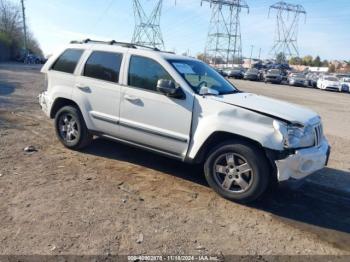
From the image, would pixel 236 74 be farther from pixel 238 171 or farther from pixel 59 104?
pixel 238 171

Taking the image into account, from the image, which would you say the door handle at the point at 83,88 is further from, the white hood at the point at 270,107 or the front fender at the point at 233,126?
the white hood at the point at 270,107

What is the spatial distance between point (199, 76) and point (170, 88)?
2.60ft

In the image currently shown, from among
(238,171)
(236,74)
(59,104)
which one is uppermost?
(236,74)

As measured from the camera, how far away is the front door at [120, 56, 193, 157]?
5.32m

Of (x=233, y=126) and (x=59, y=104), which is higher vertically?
(x=233, y=126)

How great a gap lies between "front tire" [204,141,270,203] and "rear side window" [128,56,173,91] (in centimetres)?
138

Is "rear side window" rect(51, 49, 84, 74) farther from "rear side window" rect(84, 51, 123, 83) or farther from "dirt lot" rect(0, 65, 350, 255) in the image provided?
"dirt lot" rect(0, 65, 350, 255)

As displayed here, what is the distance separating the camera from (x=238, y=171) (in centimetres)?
497

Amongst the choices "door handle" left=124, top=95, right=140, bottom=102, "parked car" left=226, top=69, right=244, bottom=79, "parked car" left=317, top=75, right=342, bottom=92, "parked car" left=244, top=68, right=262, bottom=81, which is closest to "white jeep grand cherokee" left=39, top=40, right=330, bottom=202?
"door handle" left=124, top=95, right=140, bottom=102

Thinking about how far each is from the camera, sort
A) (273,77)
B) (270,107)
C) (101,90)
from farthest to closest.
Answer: (273,77) → (101,90) → (270,107)

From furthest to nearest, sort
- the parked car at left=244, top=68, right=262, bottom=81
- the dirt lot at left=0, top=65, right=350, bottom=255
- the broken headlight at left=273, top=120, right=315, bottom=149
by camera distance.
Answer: the parked car at left=244, top=68, right=262, bottom=81
the broken headlight at left=273, top=120, right=315, bottom=149
the dirt lot at left=0, top=65, right=350, bottom=255

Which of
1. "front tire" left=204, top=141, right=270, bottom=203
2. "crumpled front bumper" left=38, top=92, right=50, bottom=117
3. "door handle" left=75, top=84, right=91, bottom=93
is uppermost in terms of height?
"door handle" left=75, top=84, right=91, bottom=93

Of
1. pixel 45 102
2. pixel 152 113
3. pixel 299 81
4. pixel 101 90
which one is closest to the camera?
pixel 152 113

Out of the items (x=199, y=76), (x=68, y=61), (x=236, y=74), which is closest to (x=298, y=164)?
(x=199, y=76)
